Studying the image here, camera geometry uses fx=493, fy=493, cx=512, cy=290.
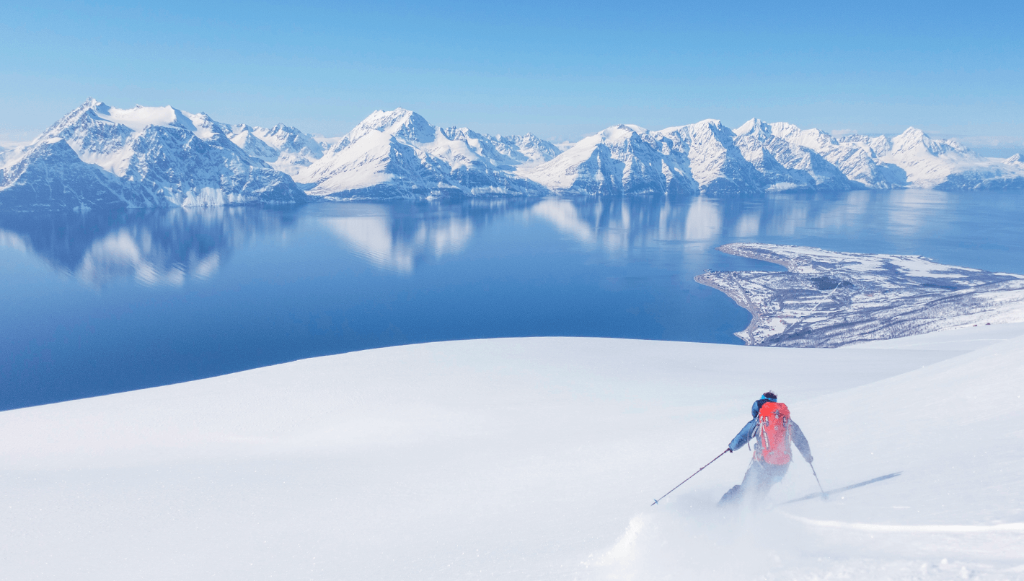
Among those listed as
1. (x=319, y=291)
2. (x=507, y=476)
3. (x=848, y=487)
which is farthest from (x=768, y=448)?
(x=319, y=291)

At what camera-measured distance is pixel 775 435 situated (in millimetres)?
7188

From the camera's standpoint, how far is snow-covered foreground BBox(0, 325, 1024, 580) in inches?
243

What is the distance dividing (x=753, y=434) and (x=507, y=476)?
5829 millimetres

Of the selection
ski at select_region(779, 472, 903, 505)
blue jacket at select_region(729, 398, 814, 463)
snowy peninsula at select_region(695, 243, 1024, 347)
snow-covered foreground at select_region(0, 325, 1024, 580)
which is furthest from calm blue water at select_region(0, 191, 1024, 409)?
ski at select_region(779, 472, 903, 505)

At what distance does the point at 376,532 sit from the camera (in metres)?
9.52

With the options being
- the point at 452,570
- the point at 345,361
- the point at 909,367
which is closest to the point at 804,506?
the point at 452,570

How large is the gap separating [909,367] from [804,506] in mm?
18076

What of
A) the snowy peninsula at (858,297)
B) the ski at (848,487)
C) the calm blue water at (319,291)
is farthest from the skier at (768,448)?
the calm blue water at (319,291)

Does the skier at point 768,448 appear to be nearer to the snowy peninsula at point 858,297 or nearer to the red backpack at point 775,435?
the red backpack at point 775,435

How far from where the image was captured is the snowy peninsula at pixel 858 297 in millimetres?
63250

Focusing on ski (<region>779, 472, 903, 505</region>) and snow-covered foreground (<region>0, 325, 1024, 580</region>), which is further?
ski (<region>779, 472, 903, 505</region>)

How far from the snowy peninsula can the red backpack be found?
2071 inches

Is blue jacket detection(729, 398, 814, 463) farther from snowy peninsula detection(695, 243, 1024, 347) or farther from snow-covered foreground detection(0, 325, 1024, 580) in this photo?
snowy peninsula detection(695, 243, 1024, 347)

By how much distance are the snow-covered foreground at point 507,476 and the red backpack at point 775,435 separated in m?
0.67
